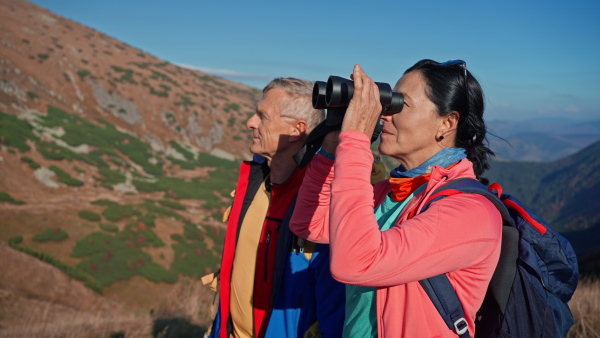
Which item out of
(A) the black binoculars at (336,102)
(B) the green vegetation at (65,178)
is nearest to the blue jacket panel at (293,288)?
(A) the black binoculars at (336,102)

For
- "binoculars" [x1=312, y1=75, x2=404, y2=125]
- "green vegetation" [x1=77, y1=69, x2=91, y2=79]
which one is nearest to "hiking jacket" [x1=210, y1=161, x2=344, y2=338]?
"binoculars" [x1=312, y1=75, x2=404, y2=125]

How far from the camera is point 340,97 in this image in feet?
5.17

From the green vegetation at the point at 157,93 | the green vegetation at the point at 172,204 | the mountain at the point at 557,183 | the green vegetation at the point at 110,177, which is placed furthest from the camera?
the mountain at the point at 557,183

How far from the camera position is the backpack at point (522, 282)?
1502 mm

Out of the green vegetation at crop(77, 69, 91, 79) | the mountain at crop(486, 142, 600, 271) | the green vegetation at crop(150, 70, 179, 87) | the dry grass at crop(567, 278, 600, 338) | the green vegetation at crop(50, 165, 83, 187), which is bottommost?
the mountain at crop(486, 142, 600, 271)

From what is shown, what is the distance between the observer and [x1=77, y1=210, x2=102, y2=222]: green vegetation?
13.4 meters

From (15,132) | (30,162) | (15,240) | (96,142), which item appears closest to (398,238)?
(15,240)

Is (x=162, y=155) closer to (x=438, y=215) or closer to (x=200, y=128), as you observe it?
(x=200, y=128)

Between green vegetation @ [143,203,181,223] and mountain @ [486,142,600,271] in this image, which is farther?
mountain @ [486,142,600,271]

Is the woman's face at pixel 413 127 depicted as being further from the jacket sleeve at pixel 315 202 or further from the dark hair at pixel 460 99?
the jacket sleeve at pixel 315 202

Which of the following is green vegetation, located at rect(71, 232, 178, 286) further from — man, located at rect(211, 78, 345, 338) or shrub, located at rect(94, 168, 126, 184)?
man, located at rect(211, 78, 345, 338)

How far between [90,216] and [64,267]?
3111 mm

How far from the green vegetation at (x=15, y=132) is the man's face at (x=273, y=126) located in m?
17.1

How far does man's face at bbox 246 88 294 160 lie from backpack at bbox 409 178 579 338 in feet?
3.91
